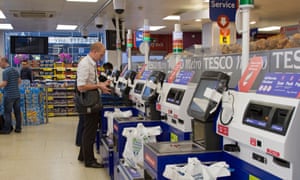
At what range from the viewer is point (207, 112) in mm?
2244

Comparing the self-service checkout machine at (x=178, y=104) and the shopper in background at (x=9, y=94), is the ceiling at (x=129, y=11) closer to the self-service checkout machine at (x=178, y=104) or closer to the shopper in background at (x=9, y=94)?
the shopper in background at (x=9, y=94)

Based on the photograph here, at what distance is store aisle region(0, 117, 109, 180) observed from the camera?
507 centimetres

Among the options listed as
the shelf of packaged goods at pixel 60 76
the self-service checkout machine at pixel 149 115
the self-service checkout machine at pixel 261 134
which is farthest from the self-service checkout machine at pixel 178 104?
the shelf of packaged goods at pixel 60 76

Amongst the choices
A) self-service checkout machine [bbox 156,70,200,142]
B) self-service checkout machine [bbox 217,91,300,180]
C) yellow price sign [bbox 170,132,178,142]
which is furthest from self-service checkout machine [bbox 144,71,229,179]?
yellow price sign [bbox 170,132,178,142]

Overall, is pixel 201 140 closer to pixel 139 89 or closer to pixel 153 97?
pixel 153 97

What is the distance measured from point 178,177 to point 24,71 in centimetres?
1024

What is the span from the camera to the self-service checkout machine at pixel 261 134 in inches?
62.3

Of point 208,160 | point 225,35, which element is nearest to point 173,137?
point 208,160

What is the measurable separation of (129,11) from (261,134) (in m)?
8.26

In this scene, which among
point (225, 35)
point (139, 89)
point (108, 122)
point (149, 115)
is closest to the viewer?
point (149, 115)

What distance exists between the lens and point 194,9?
945 cm

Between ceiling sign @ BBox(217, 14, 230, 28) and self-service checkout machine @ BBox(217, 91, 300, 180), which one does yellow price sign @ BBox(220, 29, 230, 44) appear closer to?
ceiling sign @ BBox(217, 14, 230, 28)

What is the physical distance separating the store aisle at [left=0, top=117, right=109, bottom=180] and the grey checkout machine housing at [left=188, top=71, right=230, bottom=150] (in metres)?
2.75

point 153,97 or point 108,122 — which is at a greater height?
point 153,97
